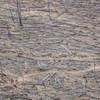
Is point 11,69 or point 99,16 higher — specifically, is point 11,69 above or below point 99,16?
below

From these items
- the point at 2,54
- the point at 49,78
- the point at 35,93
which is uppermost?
the point at 2,54

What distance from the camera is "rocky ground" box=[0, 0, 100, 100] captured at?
1.54m

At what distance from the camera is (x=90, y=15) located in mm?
1631

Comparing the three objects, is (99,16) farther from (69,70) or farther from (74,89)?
(74,89)

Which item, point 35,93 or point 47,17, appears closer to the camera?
point 35,93

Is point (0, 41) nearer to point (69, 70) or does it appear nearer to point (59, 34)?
point (59, 34)

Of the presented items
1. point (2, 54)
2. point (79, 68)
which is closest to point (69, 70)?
point (79, 68)

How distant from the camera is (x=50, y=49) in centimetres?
161

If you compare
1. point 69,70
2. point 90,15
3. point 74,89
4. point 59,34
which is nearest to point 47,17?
point 59,34

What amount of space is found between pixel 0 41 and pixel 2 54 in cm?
12

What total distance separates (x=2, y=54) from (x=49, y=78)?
451 millimetres

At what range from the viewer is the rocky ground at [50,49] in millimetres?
1542

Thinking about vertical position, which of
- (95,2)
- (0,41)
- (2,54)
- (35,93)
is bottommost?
(35,93)

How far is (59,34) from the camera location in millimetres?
1626
